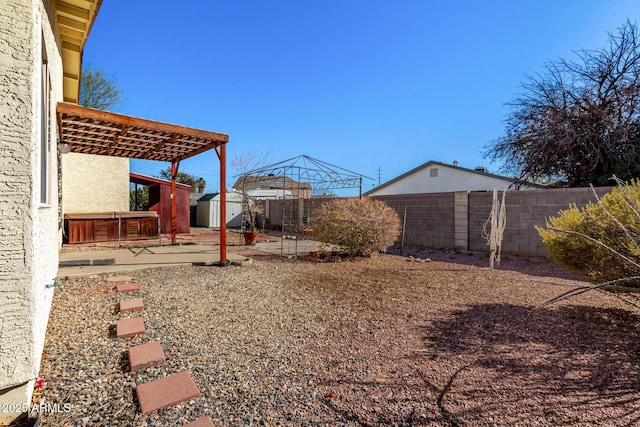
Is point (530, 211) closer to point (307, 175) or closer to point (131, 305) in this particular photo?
point (307, 175)

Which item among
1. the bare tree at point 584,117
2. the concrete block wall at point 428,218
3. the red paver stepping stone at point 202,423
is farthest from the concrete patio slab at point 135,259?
the bare tree at point 584,117

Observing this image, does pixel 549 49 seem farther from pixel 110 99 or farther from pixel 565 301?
pixel 110 99

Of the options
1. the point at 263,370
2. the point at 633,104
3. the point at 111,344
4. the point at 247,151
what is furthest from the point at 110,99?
the point at 633,104

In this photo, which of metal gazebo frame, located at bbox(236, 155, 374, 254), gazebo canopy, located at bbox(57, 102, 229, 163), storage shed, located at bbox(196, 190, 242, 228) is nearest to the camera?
gazebo canopy, located at bbox(57, 102, 229, 163)

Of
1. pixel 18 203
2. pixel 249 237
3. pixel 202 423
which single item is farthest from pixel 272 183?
pixel 202 423

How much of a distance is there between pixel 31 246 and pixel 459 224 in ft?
29.2

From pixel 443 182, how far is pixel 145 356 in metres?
15.8

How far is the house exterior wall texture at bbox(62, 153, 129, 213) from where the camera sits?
927 cm

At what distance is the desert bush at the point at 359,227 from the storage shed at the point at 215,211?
11.1 m

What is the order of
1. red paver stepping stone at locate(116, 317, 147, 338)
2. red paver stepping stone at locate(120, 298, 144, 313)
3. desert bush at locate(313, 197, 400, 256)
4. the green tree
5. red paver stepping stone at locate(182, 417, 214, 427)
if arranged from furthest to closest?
the green tree, desert bush at locate(313, 197, 400, 256), red paver stepping stone at locate(120, 298, 144, 313), red paver stepping stone at locate(116, 317, 147, 338), red paver stepping stone at locate(182, 417, 214, 427)

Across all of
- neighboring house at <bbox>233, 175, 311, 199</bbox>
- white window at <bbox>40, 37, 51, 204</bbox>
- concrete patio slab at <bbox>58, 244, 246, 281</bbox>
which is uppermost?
neighboring house at <bbox>233, 175, 311, 199</bbox>

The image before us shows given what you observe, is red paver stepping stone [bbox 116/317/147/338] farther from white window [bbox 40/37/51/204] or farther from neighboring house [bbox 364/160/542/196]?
neighboring house [bbox 364/160/542/196]

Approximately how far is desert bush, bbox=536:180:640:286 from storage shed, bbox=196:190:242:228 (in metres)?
16.1

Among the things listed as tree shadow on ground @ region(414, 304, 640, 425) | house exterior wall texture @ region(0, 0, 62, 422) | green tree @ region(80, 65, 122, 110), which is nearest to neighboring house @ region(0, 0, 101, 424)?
house exterior wall texture @ region(0, 0, 62, 422)
